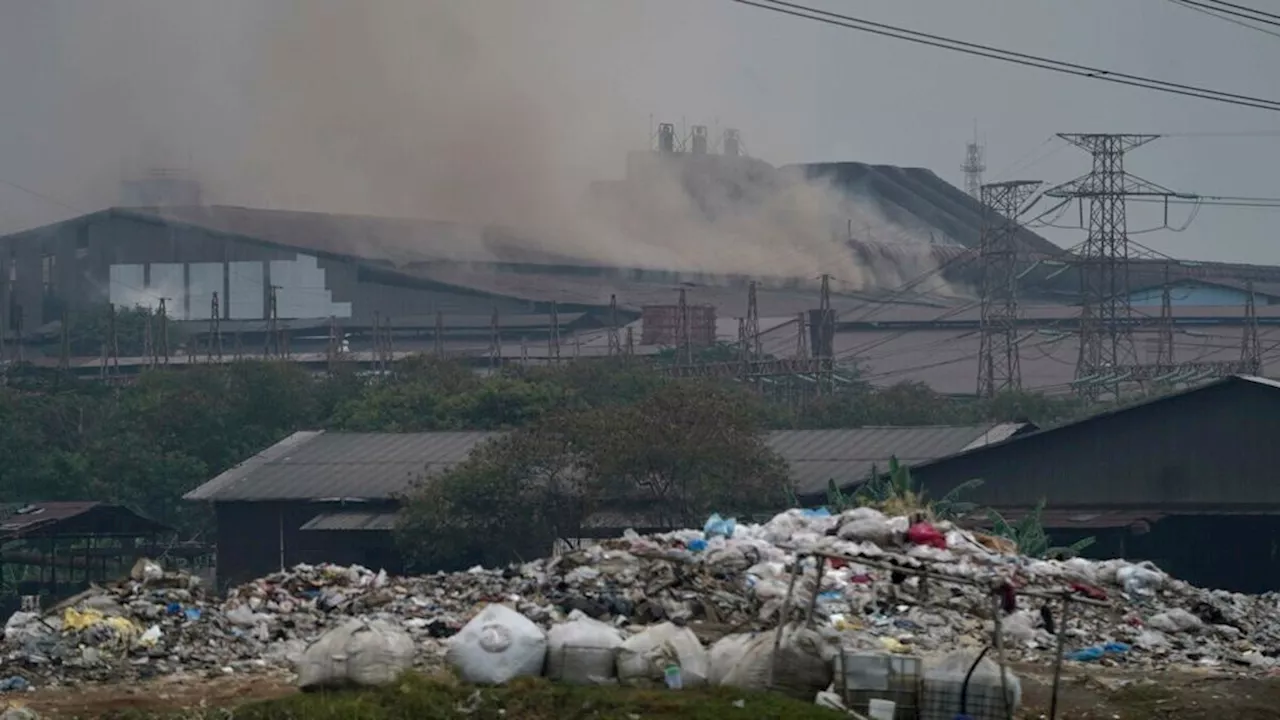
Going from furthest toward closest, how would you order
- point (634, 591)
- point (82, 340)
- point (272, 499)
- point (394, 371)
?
point (82, 340) → point (394, 371) → point (272, 499) → point (634, 591)

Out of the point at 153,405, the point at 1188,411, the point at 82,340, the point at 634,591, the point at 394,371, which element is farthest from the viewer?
the point at 82,340

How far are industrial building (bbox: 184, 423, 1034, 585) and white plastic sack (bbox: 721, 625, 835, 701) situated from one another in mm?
21526

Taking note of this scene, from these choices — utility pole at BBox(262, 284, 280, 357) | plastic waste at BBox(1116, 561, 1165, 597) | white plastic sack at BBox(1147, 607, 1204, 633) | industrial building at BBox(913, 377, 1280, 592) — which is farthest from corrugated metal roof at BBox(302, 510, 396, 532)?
utility pole at BBox(262, 284, 280, 357)

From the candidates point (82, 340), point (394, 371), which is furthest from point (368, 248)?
point (394, 371)

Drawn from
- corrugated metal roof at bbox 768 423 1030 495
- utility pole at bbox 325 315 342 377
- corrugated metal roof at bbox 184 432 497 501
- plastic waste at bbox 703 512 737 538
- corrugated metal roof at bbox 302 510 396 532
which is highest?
plastic waste at bbox 703 512 737 538

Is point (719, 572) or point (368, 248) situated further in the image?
point (368, 248)

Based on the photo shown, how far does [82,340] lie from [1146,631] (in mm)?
70081

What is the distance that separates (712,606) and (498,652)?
3191 millimetres

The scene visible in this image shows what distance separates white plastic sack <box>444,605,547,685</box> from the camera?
12.1m

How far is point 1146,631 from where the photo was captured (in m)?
15.7

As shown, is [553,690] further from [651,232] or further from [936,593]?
[651,232]

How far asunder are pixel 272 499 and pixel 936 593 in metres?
22.9

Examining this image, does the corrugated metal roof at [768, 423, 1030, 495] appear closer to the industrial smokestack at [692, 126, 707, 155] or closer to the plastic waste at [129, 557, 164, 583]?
the plastic waste at [129, 557, 164, 583]

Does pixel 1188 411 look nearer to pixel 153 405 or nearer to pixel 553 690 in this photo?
pixel 553 690
